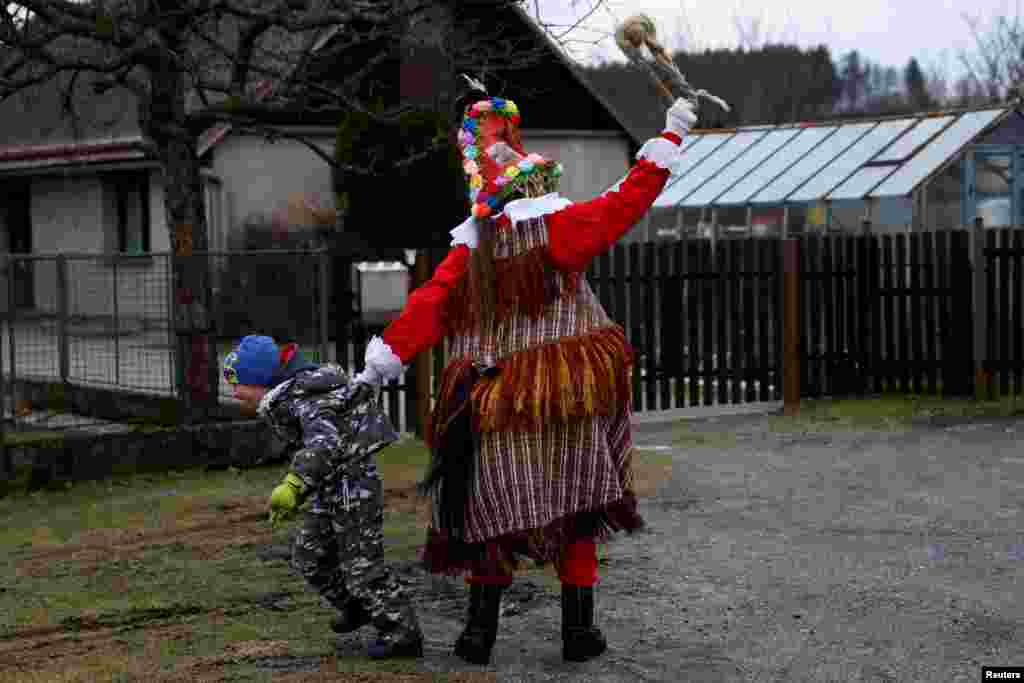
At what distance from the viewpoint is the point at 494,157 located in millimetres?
5672

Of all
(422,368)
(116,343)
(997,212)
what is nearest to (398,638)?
(422,368)

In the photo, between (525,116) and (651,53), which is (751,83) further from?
(651,53)

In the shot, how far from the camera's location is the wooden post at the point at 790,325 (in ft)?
44.4

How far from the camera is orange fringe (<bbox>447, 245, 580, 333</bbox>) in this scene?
548cm

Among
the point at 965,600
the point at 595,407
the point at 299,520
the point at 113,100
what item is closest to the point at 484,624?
the point at 595,407

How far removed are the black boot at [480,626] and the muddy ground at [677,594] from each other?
63 millimetres

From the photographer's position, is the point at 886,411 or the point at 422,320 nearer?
the point at 422,320

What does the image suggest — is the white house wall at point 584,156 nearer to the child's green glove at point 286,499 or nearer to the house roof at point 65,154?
the house roof at point 65,154

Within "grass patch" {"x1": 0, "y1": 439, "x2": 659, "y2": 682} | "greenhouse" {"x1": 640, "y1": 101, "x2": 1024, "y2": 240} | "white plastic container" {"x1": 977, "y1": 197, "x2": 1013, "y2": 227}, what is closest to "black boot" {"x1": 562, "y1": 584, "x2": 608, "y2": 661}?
"grass patch" {"x1": 0, "y1": 439, "x2": 659, "y2": 682}

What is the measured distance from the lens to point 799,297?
44.7 feet

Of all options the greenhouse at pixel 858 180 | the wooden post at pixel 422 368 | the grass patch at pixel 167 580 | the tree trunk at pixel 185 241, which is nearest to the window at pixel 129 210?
the greenhouse at pixel 858 180

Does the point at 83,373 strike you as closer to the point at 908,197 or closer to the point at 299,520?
the point at 299,520

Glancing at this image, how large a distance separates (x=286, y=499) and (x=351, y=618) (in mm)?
724

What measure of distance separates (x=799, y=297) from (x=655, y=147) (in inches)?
335
